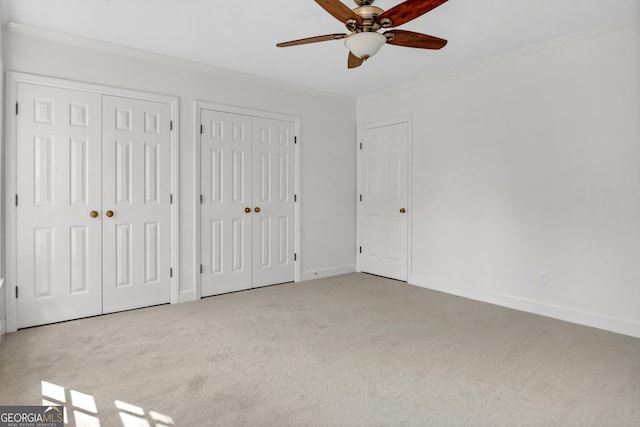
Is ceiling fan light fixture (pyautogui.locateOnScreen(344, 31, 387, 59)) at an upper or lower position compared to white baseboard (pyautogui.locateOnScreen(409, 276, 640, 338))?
upper

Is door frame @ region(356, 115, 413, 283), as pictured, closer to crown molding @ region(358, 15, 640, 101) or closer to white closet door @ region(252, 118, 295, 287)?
crown molding @ region(358, 15, 640, 101)

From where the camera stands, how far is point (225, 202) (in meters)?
4.15

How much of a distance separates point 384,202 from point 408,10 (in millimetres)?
3045

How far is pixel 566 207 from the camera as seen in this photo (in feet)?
10.8

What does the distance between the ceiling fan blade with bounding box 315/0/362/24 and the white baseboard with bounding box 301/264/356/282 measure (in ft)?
10.7

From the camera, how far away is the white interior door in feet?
15.6

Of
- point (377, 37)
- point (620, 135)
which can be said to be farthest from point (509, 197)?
point (377, 37)

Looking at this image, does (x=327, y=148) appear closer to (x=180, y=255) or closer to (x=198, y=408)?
(x=180, y=255)

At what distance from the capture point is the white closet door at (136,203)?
343cm

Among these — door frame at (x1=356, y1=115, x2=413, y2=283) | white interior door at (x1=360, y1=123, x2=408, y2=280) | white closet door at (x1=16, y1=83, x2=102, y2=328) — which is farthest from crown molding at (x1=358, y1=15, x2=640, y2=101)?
white closet door at (x1=16, y1=83, x2=102, y2=328)

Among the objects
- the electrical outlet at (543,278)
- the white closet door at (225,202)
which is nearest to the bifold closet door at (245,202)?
the white closet door at (225,202)

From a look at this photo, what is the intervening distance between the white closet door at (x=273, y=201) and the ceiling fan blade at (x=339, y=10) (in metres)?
2.30

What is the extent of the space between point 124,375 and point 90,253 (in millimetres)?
1497

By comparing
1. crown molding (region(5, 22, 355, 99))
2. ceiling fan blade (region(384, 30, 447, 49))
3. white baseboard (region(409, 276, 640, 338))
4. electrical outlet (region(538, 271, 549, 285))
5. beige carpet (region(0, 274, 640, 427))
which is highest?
crown molding (region(5, 22, 355, 99))
